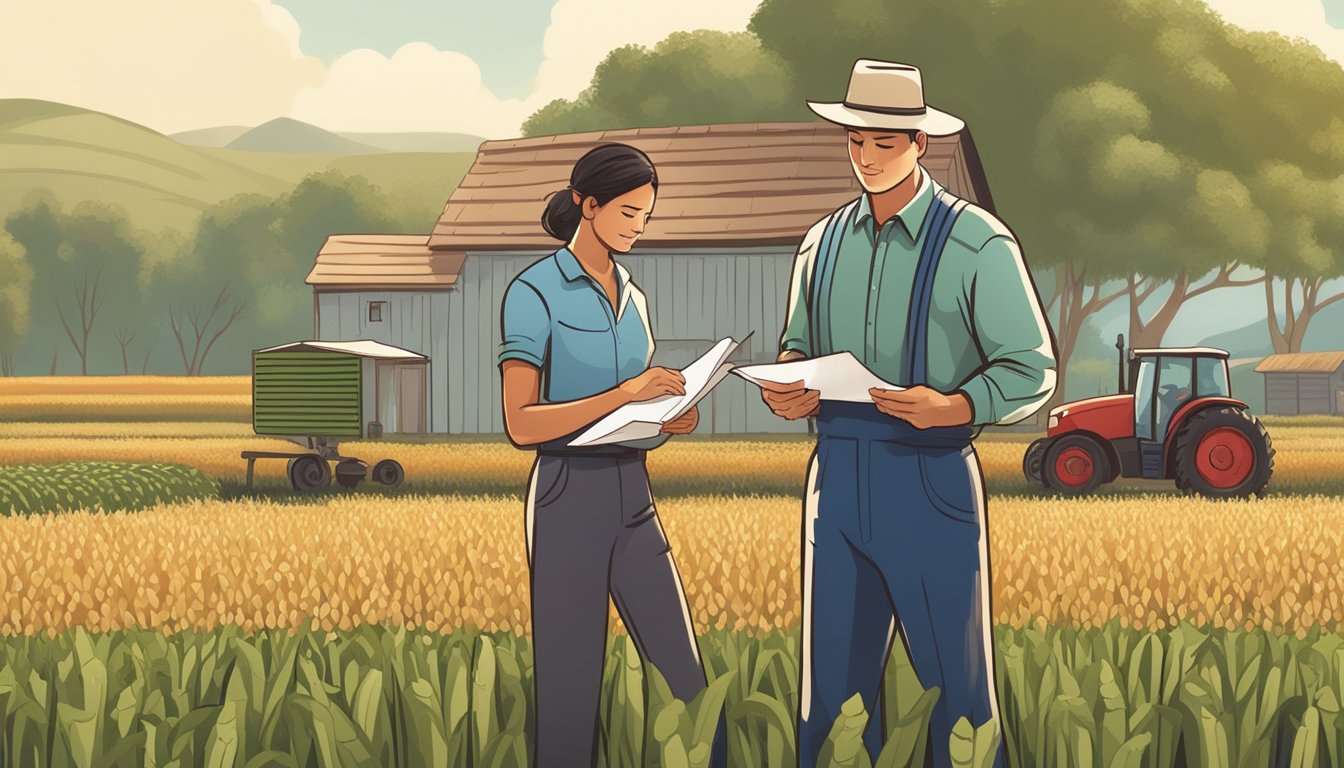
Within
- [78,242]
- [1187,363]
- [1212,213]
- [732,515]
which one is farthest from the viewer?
[78,242]

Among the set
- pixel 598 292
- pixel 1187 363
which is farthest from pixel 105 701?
pixel 1187 363

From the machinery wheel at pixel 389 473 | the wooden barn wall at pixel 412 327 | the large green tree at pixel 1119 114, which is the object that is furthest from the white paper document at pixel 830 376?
the large green tree at pixel 1119 114

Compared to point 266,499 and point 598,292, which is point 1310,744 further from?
point 266,499

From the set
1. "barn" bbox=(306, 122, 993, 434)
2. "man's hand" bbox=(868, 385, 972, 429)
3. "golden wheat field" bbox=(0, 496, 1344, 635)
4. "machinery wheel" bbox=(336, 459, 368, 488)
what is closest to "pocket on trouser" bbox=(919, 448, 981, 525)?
"man's hand" bbox=(868, 385, 972, 429)

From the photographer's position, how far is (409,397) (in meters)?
27.1

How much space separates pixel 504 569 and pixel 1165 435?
9.44m

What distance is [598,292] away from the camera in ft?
12.1

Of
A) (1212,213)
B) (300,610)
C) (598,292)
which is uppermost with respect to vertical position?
(1212,213)

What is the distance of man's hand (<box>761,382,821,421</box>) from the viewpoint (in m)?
3.33

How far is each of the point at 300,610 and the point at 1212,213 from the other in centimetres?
3263

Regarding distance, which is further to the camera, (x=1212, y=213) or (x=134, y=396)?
(x=134, y=396)

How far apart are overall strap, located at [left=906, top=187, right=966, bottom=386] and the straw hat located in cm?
21

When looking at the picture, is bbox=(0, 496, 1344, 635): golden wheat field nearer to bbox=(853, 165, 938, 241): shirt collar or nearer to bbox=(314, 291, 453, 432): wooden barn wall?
bbox=(853, 165, 938, 241): shirt collar

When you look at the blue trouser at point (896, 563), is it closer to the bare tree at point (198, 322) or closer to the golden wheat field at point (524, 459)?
the golden wheat field at point (524, 459)
